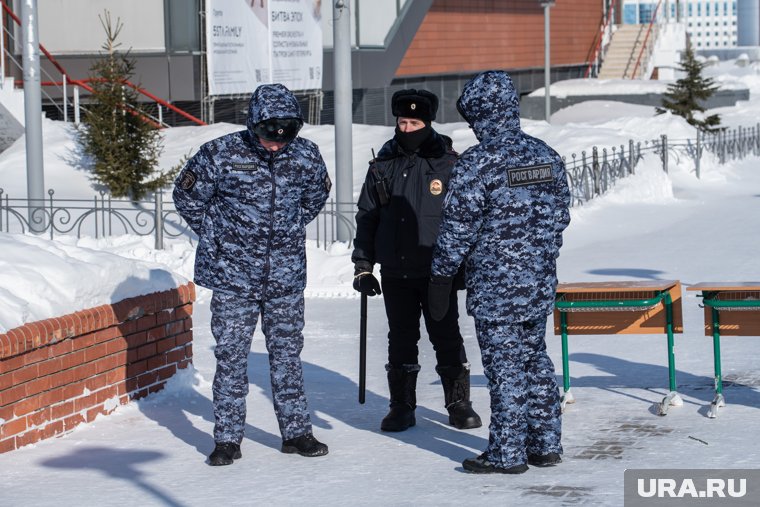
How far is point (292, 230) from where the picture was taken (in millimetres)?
6727

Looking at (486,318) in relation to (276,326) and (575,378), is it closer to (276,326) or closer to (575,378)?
(276,326)

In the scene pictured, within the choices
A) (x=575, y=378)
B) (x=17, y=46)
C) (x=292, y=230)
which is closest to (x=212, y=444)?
(x=292, y=230)

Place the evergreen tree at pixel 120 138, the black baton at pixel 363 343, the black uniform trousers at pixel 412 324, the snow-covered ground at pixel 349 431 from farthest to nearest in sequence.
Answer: the evergreen tree at pixel 120 138
the black baton at pixel 363 343
the black uniform trousers at pixel 412 324
the snow-covered ground at pixel 349 431

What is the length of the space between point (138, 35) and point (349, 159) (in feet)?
38.8

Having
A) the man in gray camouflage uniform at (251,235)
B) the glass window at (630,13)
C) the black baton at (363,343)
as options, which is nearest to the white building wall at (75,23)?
the black baton at (363,343)

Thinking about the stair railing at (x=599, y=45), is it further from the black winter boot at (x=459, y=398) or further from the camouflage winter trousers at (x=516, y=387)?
the camouflage winter trousers at (x=516, y=387)

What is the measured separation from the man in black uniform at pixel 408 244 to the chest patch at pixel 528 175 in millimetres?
1039

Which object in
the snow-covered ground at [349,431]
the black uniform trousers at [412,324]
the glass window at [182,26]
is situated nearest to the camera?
the snow-covered ground at [349,431]

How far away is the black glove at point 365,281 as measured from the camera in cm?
720

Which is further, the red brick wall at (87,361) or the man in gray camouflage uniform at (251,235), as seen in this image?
the red brick wall at (87,361)

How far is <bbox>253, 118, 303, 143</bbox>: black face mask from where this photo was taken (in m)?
6.54

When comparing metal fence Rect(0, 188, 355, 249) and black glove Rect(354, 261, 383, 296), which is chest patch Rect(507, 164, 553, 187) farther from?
metal fence Rect(0, 188, 355, 249)

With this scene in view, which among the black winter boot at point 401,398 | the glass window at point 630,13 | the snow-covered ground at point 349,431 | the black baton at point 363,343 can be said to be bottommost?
the snow-covered ground at point 349,431

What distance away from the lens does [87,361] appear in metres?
7.41
